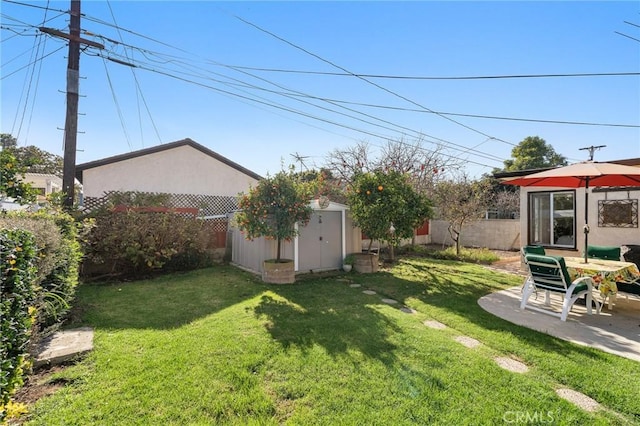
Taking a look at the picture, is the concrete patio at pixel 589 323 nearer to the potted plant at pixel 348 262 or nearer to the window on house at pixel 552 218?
the window on house at pixel 552 218

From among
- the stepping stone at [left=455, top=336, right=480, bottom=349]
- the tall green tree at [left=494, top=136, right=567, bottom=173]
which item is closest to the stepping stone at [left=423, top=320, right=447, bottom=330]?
the stepping stone at [left=455, top=336, right=480, bottom=349]

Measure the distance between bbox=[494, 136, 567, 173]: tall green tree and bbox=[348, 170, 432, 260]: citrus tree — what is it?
19.1 meters

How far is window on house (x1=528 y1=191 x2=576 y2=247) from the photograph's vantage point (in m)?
9.25

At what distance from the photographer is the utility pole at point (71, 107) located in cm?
720

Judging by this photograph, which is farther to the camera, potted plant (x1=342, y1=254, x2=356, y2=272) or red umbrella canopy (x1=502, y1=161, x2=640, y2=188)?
potted plant (x1=342, y1=254, x2=356, y2=272)

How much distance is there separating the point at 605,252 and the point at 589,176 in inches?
82.1

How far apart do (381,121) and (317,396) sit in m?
13.0

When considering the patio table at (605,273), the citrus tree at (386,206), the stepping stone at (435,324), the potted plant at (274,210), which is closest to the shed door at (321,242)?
the citrus tree at (386,206)

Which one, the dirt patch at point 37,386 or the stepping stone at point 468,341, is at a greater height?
the dirt patch at point 37,386

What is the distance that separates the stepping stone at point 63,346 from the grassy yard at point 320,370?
0.60 ft

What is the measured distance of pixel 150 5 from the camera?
777 centimetres

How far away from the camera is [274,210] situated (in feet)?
23.7

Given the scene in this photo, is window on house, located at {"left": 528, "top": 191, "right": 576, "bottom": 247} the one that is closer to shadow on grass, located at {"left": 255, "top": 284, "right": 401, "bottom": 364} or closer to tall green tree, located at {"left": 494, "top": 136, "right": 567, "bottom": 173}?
shadow on grass, located at {"left": 255, "top": 284, "right": 401, "bottom": 364}

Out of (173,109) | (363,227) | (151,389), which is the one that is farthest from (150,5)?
(151,389)
